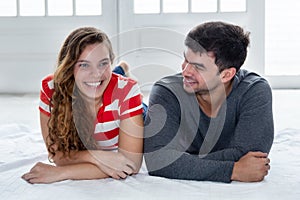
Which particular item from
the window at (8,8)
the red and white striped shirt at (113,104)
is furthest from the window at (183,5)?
the red and white striped shirt at (113,104)

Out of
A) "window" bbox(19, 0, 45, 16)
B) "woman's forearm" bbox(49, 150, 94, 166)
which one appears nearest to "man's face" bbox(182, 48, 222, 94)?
"woman's forearm" bbox(49, 150, 94, 166)

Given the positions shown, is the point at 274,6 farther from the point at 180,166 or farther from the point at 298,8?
the point at 180,166

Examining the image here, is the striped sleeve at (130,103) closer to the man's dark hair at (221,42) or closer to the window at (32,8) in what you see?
the man's dark hair at (221,42)

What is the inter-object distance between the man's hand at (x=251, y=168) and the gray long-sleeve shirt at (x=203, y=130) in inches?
0.9

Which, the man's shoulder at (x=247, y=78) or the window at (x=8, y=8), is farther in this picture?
the window at (x=8, y=8)

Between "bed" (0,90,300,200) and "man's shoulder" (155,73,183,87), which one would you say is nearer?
"bed" (0,90,300,200)

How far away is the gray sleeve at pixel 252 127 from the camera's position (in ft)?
5.97

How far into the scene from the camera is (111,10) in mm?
4199

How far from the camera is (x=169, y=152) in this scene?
70.7 inches

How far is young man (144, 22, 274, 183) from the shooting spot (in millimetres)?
1798

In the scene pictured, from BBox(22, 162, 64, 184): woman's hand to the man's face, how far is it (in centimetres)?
49

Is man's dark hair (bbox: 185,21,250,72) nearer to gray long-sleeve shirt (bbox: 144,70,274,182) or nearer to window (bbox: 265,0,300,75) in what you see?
gray long-sleeve shirt (bbox: 144,70,274,182)

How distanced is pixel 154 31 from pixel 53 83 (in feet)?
7.77

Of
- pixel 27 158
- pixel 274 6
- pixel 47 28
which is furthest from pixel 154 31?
pixel 27 158
